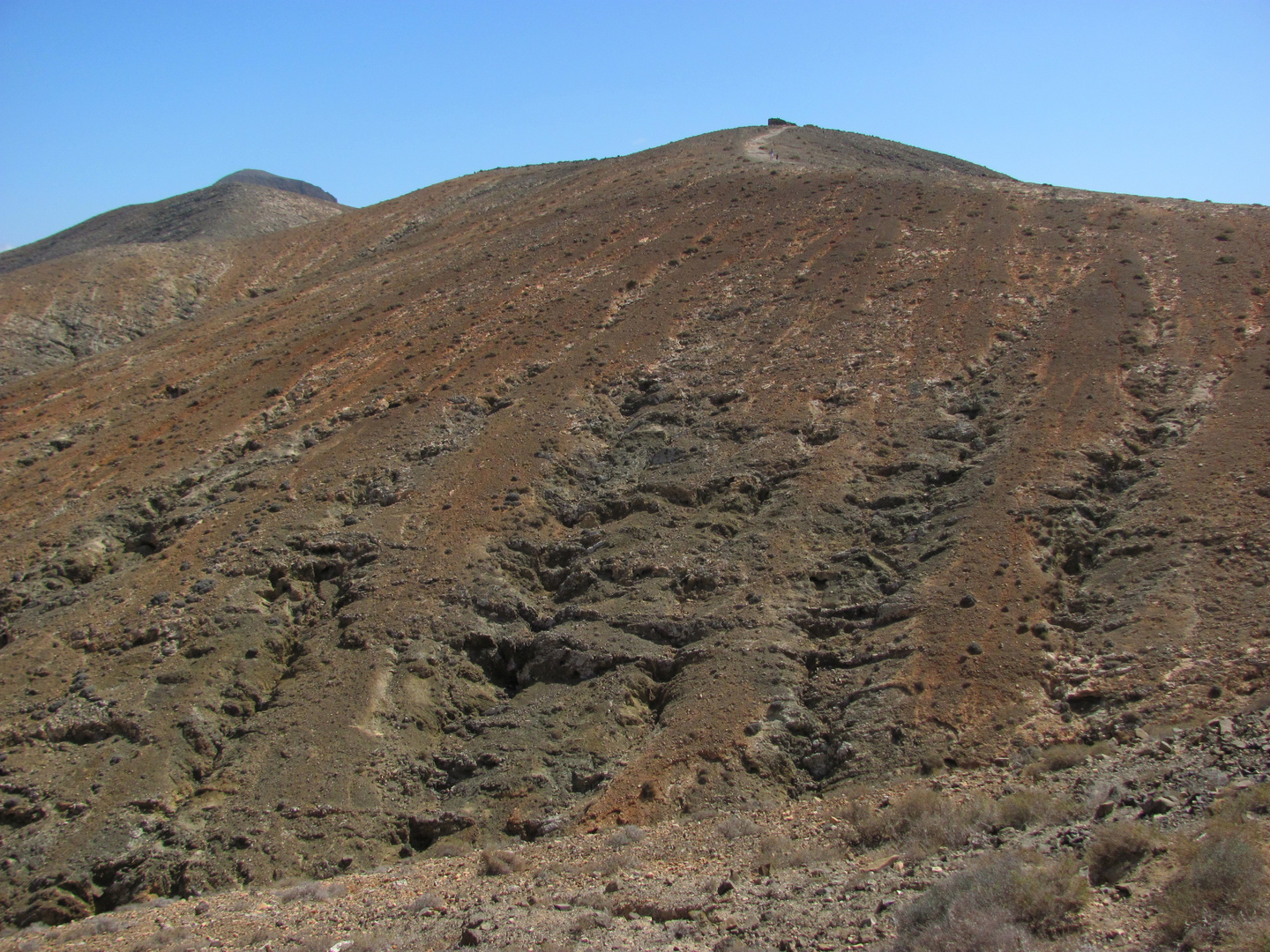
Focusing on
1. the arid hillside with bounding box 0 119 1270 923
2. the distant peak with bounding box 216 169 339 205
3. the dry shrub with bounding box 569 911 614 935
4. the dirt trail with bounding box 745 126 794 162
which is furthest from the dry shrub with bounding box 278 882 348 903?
the distant peak with bounding box 216 169 339 205

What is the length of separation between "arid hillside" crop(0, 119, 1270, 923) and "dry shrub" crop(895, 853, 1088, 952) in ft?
14.5

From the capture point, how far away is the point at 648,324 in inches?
1018

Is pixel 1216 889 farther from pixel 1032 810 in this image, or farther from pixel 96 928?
pixel 96 928

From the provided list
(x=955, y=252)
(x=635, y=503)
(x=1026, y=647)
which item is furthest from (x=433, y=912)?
(x=955, y=252)

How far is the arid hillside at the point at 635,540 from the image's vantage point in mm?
13094

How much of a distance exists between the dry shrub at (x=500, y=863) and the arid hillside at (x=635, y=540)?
1029 millimetres

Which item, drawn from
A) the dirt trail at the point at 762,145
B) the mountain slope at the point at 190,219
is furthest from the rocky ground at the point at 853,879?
the mountain slope at the point at 190,219

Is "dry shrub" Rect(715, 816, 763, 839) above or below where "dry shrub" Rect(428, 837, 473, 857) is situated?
above

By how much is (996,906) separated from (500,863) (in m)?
6.40

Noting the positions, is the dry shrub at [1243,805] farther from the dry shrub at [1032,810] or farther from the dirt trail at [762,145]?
the dirt trail at [762,145]

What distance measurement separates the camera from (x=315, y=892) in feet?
37.7

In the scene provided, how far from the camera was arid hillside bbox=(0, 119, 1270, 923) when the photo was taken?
1309 centimetres

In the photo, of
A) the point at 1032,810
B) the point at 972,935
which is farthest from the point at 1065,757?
the point at 972,935

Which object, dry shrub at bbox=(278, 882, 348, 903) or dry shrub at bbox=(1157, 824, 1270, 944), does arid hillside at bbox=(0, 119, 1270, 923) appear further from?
dry shrub at bbox=(1157, 824, 1270, 944)
